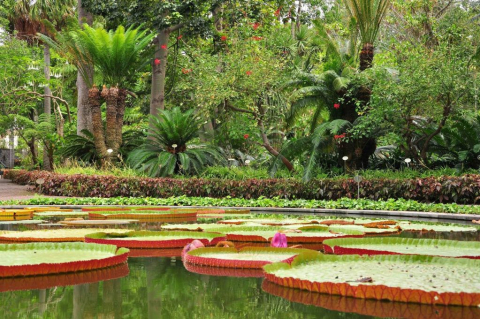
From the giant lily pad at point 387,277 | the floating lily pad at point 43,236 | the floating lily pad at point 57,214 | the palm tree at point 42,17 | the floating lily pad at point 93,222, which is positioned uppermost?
the palm tree at point 42,17

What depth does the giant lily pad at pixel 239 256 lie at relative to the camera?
14.5 ft

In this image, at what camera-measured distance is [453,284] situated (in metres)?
3.22

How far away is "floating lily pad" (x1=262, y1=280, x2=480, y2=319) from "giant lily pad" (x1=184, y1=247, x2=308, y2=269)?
938 millimetres

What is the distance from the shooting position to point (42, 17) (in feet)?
101

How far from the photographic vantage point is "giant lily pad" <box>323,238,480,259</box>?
479 cm

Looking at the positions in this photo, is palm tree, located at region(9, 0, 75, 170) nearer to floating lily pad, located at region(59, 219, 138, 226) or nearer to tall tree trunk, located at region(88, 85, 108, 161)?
tall tree trunk, located at region(88, 85, 108, 161)

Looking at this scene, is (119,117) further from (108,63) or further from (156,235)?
(156,235)

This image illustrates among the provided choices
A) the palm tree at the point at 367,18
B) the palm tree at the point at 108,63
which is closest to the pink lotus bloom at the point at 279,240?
the palm tree at the point at 367,18

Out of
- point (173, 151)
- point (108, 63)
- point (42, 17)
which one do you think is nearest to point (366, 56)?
point (173, 151)

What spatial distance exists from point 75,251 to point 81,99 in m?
17.5

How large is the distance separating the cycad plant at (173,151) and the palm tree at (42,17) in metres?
9.20

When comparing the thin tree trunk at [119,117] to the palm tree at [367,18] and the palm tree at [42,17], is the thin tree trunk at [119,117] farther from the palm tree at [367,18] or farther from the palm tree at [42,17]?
the palm tree at [367,18]

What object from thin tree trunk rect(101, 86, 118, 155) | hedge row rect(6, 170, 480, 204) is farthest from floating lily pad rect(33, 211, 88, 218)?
thin tree trunk rect(101, 86, 118, 155)

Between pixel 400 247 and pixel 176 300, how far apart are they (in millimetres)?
2607
